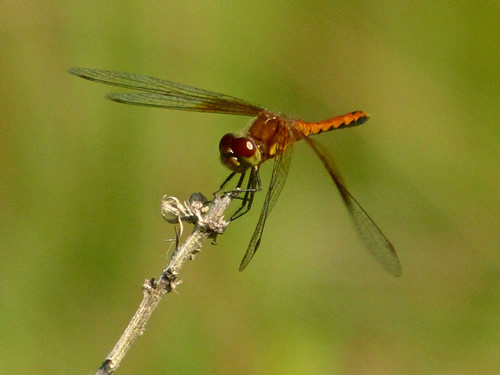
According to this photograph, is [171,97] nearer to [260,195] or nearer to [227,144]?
[227,144]

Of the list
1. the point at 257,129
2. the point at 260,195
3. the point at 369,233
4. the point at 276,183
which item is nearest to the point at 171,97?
the point at 257,129

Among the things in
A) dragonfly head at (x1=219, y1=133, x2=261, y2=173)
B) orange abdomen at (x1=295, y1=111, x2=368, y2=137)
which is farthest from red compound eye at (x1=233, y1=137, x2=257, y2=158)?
orange abdomen at (x1=295, y1=111, x2=368, y2=137)

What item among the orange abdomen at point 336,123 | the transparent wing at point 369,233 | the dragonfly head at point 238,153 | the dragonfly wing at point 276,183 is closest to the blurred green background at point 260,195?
the orange abdomen at point 336,123

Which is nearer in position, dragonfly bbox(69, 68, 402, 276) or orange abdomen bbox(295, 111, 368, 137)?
dragonfly bbox(69, 68, 402, 276)

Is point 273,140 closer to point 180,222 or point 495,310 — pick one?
point 180,222

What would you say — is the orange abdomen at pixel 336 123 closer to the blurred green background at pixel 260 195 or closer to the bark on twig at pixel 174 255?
the blurred green background at pixel 260 195

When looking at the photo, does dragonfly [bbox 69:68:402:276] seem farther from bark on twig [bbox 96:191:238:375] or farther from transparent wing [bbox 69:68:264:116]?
bark on twig [bbox 96:191:238:375]
